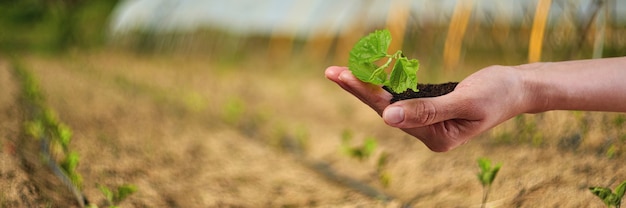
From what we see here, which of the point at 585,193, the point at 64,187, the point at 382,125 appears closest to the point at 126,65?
the point at 382,125

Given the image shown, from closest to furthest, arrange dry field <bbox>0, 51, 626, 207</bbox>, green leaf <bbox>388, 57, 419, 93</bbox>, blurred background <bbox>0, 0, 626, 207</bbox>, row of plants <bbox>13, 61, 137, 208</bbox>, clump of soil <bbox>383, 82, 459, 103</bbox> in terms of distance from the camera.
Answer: green leaf <bbox>388, 57, 419, 93</bbox> → clump of soil <bbox>383, 82, 459, 103</bbox> → row of plants <bbox>13, 61, 137, 208</bbox> → dry field <bbox>0, 51, 626, 207</bbox> → blurred background <bbox>0, 0, 626, 207</bbox>

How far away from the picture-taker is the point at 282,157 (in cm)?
267

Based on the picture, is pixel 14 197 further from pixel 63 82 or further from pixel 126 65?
pixel 126 65

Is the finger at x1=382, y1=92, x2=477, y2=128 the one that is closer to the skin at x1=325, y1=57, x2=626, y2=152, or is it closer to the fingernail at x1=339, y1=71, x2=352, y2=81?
the skin at x1=325, y1=57, x2=626, y2=152

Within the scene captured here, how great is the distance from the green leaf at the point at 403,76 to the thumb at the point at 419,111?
0.10 feet

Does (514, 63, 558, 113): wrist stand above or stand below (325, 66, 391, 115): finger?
above

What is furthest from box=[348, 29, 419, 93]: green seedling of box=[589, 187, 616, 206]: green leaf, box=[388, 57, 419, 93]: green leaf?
box=[589, 187, 616, 206]: green leaf

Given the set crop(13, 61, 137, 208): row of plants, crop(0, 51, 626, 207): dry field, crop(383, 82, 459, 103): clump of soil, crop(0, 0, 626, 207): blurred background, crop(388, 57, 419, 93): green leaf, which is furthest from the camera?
crop(0, 0, 626, 207): blurred background

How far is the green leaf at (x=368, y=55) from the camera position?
45.3 inches

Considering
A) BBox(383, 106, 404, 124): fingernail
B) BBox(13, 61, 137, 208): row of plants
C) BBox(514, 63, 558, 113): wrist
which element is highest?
BBox(514, 63, 558, 113): wrist

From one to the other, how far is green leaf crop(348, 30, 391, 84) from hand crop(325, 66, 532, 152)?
0.14 feet

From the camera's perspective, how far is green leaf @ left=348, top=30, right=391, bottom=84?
3.77 ft

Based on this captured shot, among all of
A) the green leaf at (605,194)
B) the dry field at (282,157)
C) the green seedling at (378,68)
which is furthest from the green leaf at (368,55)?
the dry field at (282,157)

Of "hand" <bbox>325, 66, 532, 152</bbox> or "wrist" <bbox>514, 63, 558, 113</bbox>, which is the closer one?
"hand" <bbox>325, 66, 532, 152</bbox>
